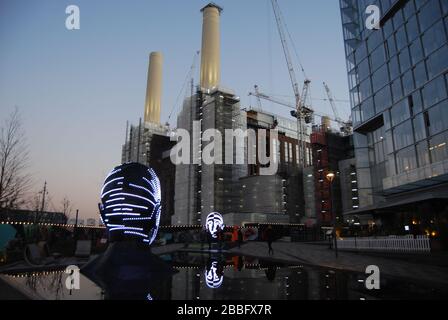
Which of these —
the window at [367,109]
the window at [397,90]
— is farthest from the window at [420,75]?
the window at [367,109]

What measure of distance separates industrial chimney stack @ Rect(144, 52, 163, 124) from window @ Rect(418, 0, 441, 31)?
142 meters

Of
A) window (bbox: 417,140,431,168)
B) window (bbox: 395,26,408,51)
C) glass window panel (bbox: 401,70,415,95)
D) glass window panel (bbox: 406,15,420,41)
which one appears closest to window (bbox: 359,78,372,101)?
window (bbox: 395,26,408,51)

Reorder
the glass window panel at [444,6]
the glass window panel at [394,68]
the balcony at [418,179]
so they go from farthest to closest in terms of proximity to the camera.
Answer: the glass window panel at [394,68]
the glass window panel at [444,6]
the balcony at [418,179]

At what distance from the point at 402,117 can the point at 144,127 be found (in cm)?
12069

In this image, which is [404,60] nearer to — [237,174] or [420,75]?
[420,75]

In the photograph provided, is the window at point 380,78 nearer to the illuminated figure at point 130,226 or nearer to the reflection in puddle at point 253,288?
the reflection in puddle at point 253,288

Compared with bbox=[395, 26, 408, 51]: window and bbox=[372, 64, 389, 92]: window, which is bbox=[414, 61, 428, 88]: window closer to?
bbox=[395, 26, 408, 51]: window

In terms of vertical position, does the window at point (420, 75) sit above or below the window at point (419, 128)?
above

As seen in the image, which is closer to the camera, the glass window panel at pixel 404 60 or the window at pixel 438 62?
the window at pixel 438 62

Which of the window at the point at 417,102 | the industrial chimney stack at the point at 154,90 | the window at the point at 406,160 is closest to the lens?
the window at the point at 417,102

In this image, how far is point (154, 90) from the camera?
17612 centimetres

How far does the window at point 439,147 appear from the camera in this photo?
3425 cm

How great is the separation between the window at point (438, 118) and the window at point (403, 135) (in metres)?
3.16

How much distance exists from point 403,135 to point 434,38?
1103 centimetres
